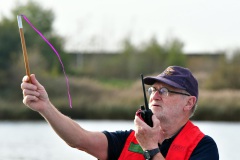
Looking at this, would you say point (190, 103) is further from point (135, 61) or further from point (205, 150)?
point (135, 61)

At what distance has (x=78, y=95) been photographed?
1268 inches

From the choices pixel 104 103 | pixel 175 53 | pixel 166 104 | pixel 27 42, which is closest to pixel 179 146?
pixel 166 104

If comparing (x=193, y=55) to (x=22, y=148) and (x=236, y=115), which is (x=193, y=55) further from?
(x=22, y=148)

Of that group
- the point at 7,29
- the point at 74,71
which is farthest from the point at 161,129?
the point at 74,71

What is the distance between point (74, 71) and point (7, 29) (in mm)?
5757

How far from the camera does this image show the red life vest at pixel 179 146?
4.16 meters

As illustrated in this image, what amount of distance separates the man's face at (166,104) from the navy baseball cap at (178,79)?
4 cm

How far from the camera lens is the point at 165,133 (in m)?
4.32

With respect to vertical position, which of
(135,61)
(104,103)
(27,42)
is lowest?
(104,103)

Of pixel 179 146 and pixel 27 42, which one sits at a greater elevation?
pixel 179 146

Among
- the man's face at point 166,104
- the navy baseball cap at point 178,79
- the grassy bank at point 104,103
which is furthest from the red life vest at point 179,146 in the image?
the grassy bank at point 104,103

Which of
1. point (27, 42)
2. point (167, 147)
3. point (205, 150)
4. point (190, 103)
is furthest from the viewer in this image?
point (27, 42)

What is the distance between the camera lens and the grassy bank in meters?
27.6

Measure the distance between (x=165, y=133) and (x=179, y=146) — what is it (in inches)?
6.2
